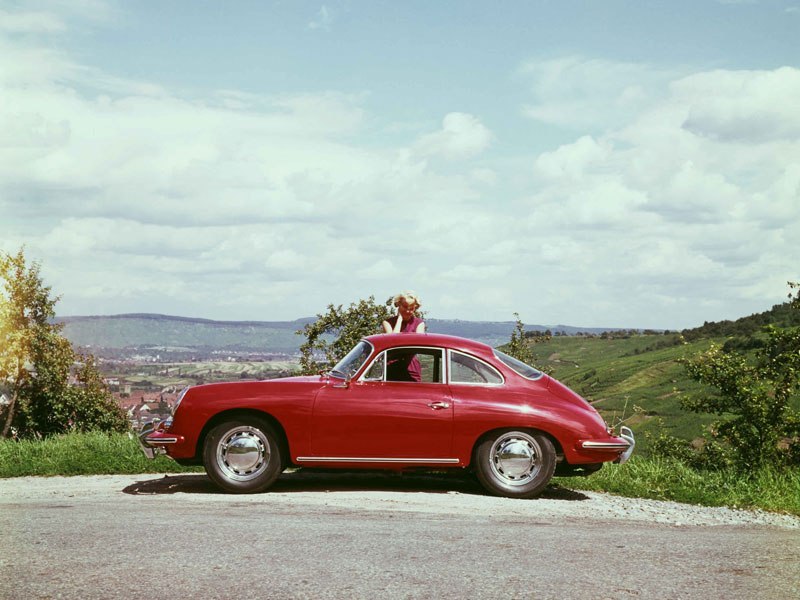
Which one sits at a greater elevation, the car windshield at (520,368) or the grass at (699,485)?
the car windshield at (520,368)

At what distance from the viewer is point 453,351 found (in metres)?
8.95

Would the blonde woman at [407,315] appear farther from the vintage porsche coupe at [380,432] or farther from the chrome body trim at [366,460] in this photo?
the chrome body trim at [366,460]

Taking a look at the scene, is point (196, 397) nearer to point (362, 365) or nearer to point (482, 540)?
point (362, 365)

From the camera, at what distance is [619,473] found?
10.2 metres

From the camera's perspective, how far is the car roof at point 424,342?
29.3 feet

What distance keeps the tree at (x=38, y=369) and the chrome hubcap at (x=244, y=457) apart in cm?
3008

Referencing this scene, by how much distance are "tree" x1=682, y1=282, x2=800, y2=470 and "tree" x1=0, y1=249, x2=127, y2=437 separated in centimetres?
2538

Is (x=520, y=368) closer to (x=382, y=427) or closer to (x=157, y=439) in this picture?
(x=382, y=427)

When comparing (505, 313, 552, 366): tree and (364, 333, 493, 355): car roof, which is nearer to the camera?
(364, 333, 493, 355): car roof

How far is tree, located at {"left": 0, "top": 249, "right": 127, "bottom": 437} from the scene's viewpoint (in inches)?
1420

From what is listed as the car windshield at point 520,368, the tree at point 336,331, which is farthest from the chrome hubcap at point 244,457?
the tree at point 336,331

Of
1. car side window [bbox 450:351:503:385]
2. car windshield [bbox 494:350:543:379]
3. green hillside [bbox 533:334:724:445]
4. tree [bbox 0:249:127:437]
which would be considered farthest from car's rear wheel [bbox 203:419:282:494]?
green hillside [bbox 533:334:724:445]

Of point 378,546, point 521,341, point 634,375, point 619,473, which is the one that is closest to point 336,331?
point 521,341

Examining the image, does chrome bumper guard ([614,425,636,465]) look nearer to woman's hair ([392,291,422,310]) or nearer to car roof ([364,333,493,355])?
car roof ([364,333,493,355])
